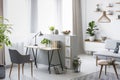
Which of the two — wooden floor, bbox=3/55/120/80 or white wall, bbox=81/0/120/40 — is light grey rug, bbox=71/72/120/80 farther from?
white wall, bbox=81/0/120/40

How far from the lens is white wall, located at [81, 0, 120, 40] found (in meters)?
8.85

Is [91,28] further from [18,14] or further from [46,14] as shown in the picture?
[18,14]

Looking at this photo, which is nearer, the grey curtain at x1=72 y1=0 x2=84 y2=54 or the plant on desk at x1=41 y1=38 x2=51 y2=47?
the plant on desk at x1=41 y1=38 x2=51 y2=47

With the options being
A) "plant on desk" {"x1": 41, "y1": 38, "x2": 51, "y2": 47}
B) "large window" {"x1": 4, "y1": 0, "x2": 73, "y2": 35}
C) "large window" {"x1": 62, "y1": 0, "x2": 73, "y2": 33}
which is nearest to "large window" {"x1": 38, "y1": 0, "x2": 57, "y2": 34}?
"large window" {"x1": 4, "y1": 0, "x2": 73, "y2": 35}

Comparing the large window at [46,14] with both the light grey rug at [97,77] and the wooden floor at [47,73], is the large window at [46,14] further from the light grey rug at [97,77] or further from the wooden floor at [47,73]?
the light grey rug at [97,77]

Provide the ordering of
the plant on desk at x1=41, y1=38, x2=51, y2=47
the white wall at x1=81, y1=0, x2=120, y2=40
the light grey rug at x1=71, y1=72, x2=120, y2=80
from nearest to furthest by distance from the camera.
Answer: the light grey rug at x1=71, y1=72, x2=120, y2=80 → the plant on desk at x1=41, y1=38, x2=51, y2=47 → the white wall at x1=81, y1=0, x2=120, y2=40

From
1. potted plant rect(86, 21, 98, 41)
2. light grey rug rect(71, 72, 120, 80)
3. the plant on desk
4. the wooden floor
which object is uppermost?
potted plant rect(86, 21, 98, 41)

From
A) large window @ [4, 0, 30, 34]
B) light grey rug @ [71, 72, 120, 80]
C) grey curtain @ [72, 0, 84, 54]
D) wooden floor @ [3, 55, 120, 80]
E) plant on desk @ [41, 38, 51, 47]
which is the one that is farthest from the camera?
grey curtain @ [72, 0, 84, 54]

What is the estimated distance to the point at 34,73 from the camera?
6285mm

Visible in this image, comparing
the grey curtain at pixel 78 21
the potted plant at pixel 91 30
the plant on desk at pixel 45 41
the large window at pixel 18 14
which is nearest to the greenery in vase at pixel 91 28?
the potted plant at pixel 91 30

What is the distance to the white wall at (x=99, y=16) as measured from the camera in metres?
8.85

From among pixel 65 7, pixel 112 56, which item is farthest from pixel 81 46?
pixel 112 56

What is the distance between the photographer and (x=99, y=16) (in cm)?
928

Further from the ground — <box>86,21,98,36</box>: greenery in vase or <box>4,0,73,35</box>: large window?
<box>4,0,73,35</box>: large window
